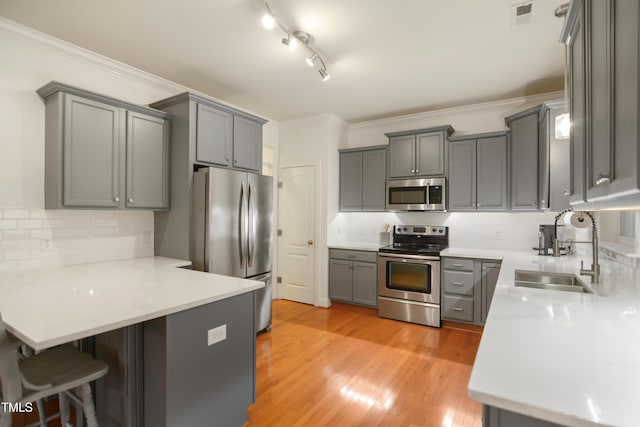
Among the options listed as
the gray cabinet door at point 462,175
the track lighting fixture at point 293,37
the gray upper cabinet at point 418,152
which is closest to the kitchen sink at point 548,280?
the gray cabinet door at point 462,175

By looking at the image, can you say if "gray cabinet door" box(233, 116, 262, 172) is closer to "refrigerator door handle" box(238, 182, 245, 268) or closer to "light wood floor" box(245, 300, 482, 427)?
"refrigerator door handle" box(238, 182, 245, 268)

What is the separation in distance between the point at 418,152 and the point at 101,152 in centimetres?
352

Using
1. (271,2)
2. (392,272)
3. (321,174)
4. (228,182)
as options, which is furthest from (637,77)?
(321,174)

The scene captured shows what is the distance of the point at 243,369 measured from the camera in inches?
77.3

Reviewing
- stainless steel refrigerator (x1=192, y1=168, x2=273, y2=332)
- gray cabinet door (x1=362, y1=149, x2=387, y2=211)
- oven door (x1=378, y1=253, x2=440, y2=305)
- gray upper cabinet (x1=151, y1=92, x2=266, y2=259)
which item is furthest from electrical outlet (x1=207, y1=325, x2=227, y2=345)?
gray cabinet door (x1=362, y1=149, x2=387, y2=211)

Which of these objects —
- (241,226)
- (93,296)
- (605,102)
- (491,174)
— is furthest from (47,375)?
(491,174)

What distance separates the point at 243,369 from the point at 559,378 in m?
1.68

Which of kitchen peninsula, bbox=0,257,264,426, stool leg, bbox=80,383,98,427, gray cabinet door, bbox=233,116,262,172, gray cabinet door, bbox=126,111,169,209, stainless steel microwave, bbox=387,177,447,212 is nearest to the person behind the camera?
kitchen peninsula, bbox=0,257,264,426

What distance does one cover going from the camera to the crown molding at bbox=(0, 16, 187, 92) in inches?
92.9

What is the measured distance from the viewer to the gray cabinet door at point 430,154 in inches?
159

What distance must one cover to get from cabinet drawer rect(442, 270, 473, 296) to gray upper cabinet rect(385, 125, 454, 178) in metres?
1.27

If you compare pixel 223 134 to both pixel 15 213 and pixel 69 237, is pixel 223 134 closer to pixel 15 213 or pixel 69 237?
pixel 69 237

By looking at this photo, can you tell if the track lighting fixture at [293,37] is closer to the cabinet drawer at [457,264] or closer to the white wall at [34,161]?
the white wall at [34,161]

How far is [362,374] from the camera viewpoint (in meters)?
2.63
